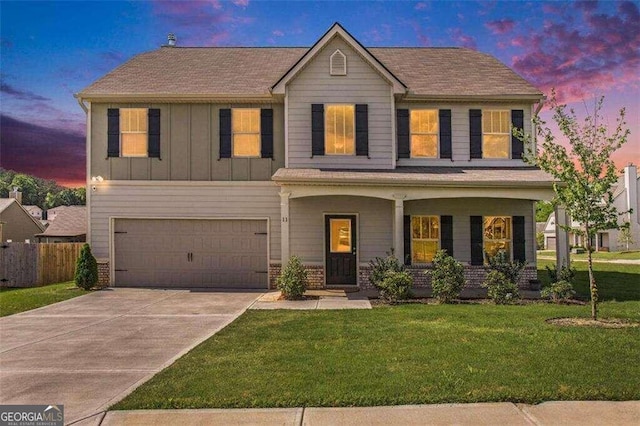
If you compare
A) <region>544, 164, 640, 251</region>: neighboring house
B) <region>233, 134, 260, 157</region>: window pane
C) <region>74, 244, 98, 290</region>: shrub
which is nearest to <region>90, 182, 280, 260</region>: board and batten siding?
<region>74, 244, 98, 290</region>: shrub

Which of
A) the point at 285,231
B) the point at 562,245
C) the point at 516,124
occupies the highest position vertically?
the point at 516,124

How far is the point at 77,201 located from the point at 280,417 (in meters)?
94.6

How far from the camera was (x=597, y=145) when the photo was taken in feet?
28.9

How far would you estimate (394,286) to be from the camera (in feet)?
35.8

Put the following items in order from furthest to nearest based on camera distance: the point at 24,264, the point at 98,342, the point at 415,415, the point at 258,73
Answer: the point at 24,264 → the point at 258,73 → the point at 98,342 → the point at 415,415

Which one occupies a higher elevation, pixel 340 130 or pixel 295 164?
pixel 340 130

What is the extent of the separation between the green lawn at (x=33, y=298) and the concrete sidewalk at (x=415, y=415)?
8345 millimetres

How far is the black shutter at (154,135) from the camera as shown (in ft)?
46.9

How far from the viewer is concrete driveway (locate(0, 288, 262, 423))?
5.20m

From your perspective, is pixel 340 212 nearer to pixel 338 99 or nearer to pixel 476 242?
pixel 338 99

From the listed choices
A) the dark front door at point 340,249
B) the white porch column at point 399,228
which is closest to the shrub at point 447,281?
the white porch column at point 399,228

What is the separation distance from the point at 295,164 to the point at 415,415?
402 inches

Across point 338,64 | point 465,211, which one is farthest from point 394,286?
point 338,64

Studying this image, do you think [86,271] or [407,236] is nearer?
[86,271]
